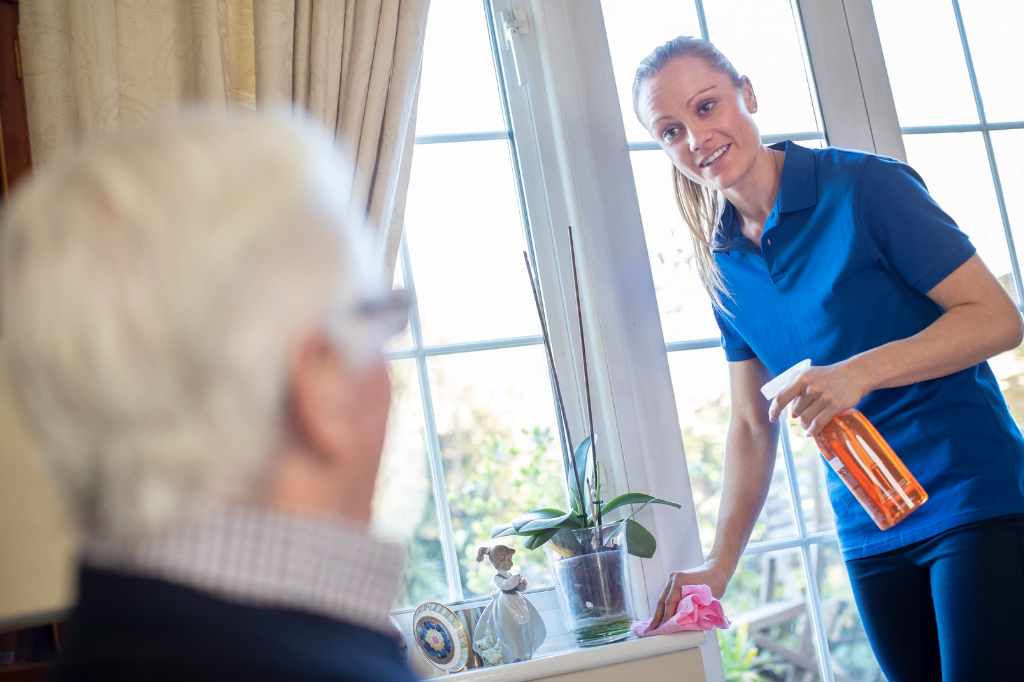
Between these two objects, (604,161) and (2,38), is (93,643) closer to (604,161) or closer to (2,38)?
(2,38)

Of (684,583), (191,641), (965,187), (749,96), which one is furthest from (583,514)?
(965,187)

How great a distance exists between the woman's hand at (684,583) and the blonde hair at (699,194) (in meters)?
0.53

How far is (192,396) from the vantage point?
1.50 ft

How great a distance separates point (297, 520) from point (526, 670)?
1.03 meters

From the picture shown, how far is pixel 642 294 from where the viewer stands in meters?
1.86

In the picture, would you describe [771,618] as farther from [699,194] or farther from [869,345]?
[699,194]

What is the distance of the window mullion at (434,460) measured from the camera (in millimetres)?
1688

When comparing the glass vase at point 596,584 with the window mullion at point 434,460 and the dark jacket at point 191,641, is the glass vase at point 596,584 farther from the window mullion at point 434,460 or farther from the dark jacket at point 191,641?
the dark jacket at point 191,641

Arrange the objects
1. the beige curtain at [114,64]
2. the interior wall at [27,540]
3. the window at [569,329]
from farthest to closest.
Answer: the window at [569,329], the beige curtain at [114,64], the interior wall at [27,540]

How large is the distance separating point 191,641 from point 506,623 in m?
1.14

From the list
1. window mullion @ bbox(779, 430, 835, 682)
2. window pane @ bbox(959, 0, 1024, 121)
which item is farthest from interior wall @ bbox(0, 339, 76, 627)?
window pane @ bbox(959, 0, 1024, 121)

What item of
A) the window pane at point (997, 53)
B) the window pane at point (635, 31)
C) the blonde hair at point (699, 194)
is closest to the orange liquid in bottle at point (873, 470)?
the blonde hair at point (699, 194)

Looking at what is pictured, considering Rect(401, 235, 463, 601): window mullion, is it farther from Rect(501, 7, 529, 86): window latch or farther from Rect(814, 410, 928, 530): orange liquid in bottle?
Rect(814, 410, 928, 530): orange liquid in bottle

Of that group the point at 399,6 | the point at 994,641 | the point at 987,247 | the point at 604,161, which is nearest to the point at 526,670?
the point at 994,641
